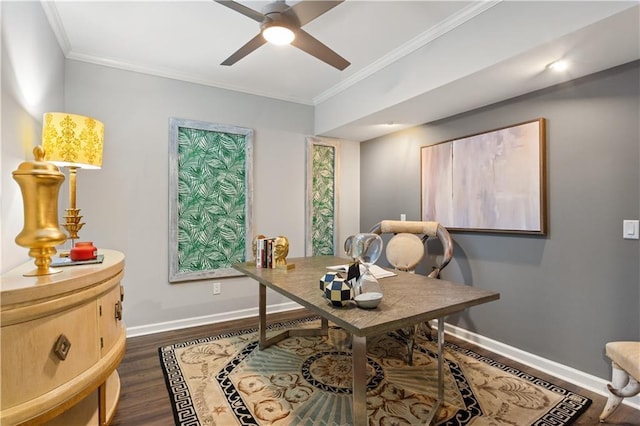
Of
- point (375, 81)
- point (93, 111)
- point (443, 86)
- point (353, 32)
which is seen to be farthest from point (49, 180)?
point (375, 81)

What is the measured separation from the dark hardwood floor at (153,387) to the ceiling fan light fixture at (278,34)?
236cm

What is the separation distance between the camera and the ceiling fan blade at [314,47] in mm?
1969

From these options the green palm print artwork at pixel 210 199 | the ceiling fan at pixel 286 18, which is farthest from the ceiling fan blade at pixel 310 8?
the green palm print artwork at pixel 210 199

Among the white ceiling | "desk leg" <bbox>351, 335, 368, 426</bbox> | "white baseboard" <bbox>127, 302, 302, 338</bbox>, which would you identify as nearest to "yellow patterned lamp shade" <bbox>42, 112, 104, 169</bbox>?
the white ceiling

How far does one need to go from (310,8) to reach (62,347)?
1968 millimetres

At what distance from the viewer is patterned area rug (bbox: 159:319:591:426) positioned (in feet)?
5.95

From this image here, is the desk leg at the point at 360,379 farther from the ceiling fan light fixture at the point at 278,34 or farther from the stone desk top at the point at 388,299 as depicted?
the ceiling fan light fixture at the point at 278,34

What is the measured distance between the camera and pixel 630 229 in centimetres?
200

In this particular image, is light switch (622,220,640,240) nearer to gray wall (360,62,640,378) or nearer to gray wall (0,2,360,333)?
gray wall (360,62,640,378)

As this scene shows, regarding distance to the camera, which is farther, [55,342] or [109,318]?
[109,318]

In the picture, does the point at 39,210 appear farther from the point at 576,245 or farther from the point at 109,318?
the point at 576,245

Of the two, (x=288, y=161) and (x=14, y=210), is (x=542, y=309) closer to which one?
(x=288, y=161)

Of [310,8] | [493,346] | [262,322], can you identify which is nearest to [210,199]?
[262,322]

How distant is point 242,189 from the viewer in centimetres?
355
